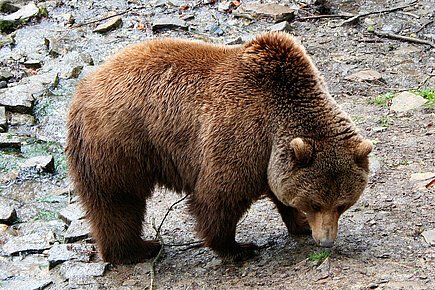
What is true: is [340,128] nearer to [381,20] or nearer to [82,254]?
[82,254]

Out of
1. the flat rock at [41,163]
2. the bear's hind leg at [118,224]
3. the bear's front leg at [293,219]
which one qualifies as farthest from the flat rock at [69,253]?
the bear's front leg at [293,219]

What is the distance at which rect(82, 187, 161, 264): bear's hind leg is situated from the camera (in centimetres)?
575

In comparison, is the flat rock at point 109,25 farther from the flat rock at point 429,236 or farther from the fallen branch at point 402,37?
the flat rock at point 429,236

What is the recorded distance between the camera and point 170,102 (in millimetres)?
5336

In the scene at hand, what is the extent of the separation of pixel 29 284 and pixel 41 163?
9.62 ft

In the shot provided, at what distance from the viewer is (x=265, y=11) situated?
39.0 feet

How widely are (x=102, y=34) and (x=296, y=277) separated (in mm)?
9218

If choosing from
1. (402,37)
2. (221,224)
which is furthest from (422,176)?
(402,37)

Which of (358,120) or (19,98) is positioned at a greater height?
(358,120)

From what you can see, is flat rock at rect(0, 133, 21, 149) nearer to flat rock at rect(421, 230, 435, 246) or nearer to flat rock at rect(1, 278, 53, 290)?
flat rock at rect(1, 278, 53, 290)

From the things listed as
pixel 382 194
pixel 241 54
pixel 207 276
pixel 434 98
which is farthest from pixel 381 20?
pixel 207 276

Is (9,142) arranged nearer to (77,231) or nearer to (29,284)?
(77,231)

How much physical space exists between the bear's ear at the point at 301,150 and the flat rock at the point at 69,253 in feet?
10.1

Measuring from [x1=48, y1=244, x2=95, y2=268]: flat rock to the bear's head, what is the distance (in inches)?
111
